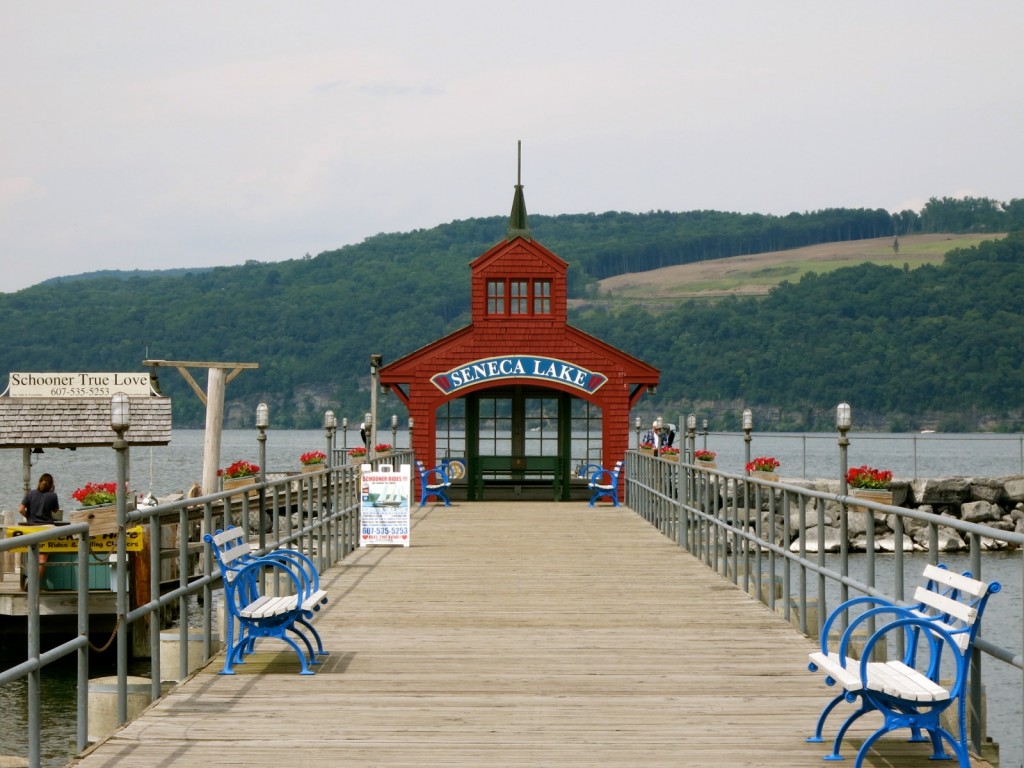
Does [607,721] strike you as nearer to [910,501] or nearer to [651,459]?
[651,459]

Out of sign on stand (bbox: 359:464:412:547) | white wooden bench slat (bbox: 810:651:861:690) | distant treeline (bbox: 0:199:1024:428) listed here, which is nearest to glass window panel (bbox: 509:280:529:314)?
sign on stand (bbox: 359:464:412:547)

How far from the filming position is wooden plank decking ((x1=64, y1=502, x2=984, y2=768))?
751 cm

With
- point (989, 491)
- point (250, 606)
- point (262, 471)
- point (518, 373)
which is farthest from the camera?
point (989, 491)

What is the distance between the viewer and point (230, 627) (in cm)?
985

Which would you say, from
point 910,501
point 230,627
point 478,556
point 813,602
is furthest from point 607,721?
point 910,501

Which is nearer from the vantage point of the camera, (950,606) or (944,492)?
(950,606)

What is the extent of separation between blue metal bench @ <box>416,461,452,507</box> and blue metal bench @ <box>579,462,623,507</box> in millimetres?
2738

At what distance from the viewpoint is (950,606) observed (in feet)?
22.4

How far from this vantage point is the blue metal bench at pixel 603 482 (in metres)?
27.3

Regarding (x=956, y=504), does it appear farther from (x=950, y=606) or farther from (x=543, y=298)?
(x=950, y=606)

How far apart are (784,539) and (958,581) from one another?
566 centimetres

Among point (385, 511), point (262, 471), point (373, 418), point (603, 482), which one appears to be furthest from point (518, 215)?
point (262, 471)

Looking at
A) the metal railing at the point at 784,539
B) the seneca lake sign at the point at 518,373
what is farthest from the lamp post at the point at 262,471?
the seneca lake sign at the point at 518,373

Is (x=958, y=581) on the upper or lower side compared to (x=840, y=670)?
upper
